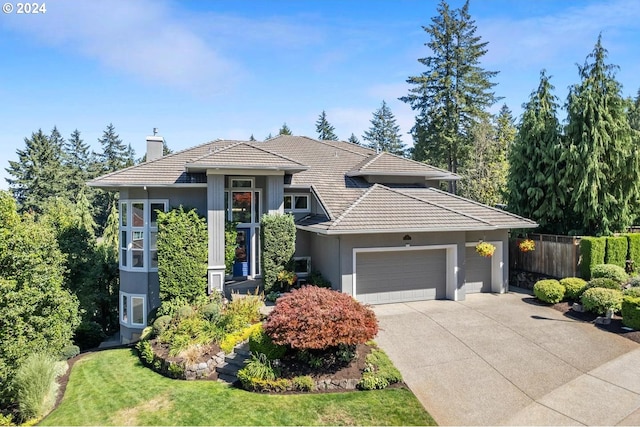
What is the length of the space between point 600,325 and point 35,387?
57.2 ft

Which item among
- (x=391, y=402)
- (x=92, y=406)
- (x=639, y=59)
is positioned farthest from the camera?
(x=639, y=59)

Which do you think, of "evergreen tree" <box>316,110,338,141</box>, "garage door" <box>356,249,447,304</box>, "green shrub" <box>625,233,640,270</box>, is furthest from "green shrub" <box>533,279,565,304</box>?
"evergreen tree" <box>316,110,338,141</box>

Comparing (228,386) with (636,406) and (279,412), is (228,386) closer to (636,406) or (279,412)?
(279,412)

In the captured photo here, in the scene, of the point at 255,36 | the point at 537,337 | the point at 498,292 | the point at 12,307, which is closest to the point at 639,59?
the point at 498,292

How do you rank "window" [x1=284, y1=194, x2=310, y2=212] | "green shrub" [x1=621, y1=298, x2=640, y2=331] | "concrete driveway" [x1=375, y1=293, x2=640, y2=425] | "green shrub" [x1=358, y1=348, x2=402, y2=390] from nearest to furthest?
"concrete driveway" [x1=375, y1=293, x2=640, y2=425], "green shrub" [x1=358, y1=348, x2=402, y2=390], "green shrub" [x1=621, y1=298, x2=640, y2=331], "window" [x1=284, y1=194, x2=310, y2=212]

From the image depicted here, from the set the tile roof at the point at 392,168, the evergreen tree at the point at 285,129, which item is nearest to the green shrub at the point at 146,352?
the tile roof at the point at 392,168

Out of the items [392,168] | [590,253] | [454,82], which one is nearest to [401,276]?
[392,168]

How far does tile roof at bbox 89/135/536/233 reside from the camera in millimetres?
14633

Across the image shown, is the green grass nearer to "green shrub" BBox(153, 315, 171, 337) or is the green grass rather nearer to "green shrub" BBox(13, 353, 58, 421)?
"green shrub" BBox(13, 353, 58, 421)

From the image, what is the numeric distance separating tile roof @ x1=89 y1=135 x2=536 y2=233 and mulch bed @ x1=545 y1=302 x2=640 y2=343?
3.66 metres

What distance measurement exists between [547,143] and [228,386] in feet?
58.8

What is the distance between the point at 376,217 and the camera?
14.6m

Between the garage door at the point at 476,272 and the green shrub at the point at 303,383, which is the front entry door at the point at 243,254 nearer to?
the green shrub at the point at 303,383

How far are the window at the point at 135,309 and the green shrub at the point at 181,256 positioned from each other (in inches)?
103
